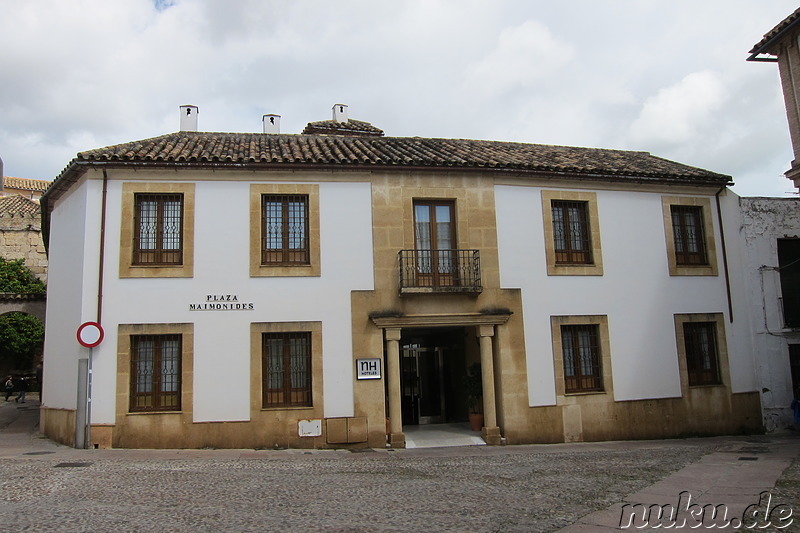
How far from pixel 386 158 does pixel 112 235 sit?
231 inches

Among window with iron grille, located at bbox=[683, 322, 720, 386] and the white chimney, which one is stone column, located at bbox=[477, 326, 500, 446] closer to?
window with iron grille, located at bbox=[683, 322, 720, 386]

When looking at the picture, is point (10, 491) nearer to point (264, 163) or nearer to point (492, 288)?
point (264, 163)

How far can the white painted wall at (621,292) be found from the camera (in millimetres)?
14578

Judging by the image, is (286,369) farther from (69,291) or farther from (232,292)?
(69,291)

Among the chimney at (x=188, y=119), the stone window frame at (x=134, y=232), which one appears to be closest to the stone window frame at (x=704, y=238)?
the stone window frame at (x=134, y=232)

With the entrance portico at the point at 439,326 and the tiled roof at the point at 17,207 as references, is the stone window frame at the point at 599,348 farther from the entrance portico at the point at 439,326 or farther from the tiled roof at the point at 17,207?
the tiled roof at the point at 17,207

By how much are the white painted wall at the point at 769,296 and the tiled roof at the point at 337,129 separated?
10425 mm

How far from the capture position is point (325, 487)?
8.71 meters

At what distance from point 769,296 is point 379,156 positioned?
10373 millimetres

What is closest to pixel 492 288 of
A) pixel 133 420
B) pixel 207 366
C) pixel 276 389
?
pixel 276 389

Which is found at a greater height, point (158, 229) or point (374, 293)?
point (158, 229)

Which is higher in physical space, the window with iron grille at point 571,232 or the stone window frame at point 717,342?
the window with iron grille at point 571,232

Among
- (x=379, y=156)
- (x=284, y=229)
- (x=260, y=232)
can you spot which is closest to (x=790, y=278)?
(x=379, y=156)

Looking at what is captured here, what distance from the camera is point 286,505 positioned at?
7.54 m
